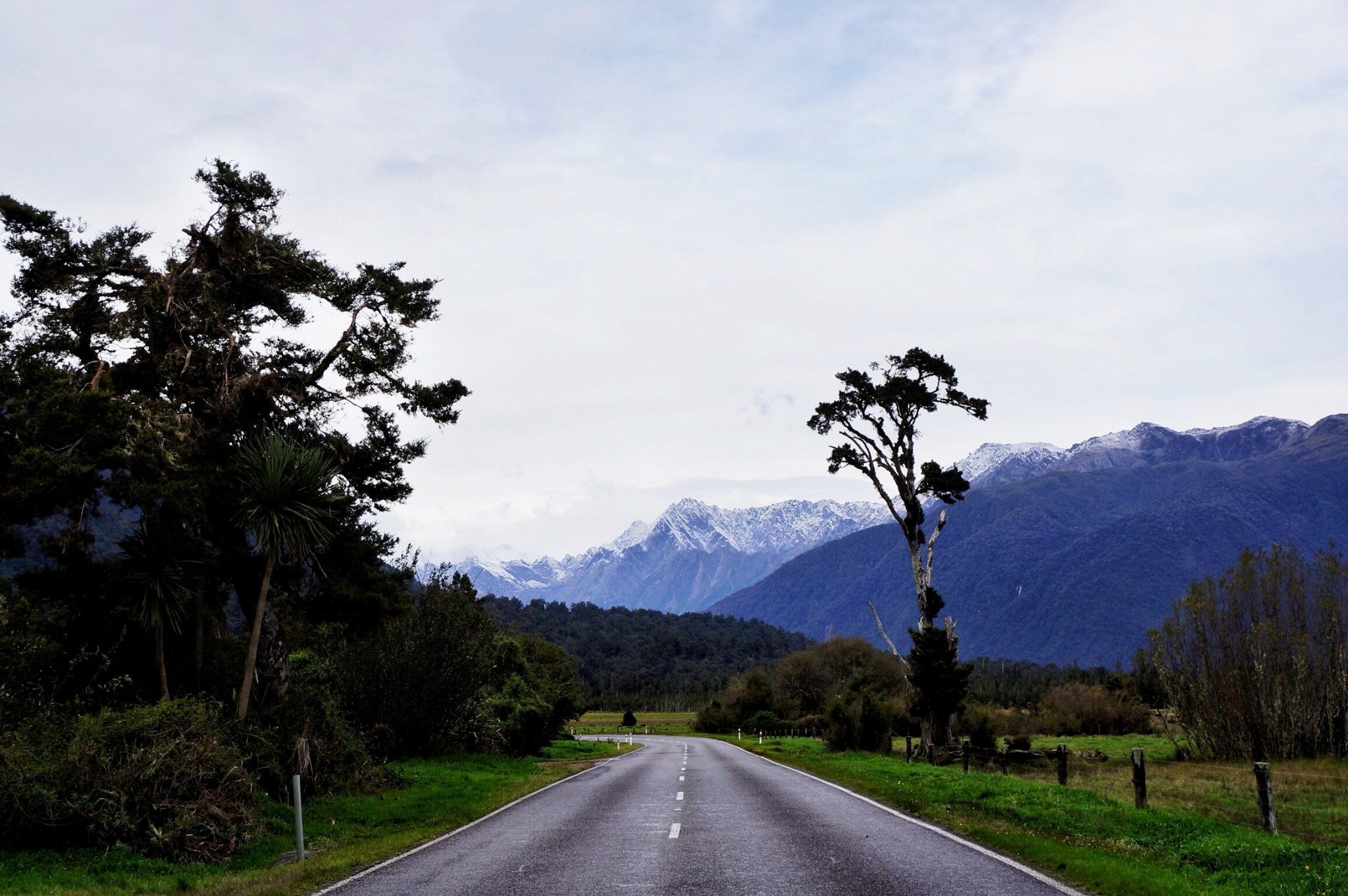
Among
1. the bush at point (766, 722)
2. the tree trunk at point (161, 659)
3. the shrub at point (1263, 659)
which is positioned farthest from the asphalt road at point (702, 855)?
the bush at point (766, 722)

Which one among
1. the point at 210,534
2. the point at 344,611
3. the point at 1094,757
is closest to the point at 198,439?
the point at 210,534

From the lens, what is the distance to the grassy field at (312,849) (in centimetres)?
1174

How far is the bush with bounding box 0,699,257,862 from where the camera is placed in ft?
42.2

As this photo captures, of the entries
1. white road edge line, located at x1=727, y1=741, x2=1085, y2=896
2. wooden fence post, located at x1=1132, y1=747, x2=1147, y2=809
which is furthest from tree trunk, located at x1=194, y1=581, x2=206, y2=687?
wooden fence post, located at x1=1132, y1=747, x2=1147, y2=809

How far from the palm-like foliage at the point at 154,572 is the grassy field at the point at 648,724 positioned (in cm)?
7667

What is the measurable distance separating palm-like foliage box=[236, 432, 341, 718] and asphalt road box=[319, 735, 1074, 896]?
6.81 metres

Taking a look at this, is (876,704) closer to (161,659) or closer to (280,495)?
(280,495)

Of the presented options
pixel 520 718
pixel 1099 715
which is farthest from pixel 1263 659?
pixel 1099 715

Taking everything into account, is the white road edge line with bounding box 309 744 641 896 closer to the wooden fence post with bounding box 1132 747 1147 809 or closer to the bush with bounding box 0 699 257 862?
the bush with bounding box 0 699 257 862

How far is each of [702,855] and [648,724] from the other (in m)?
98.5

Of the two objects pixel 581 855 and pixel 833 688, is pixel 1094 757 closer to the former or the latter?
pixel 581 855

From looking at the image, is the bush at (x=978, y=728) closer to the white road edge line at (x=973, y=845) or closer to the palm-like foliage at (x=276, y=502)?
the white road edge line at (x=973, y=845)

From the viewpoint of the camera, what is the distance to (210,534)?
20.5 meters

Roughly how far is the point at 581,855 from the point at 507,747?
26.9 m
